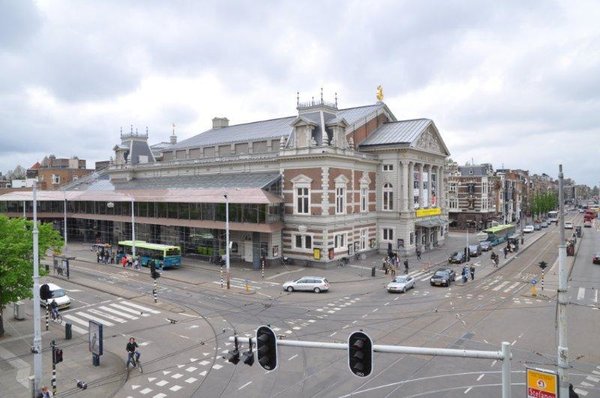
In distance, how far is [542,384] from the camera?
1213cm

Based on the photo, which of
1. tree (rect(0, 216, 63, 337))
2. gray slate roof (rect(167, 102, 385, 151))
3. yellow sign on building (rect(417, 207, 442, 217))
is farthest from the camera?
yellow sign on building (rect(417, 207, 442, 217))

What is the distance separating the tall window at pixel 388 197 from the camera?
5997 centimetres

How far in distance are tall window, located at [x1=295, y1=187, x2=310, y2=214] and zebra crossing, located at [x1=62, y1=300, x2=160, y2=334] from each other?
22507 mm

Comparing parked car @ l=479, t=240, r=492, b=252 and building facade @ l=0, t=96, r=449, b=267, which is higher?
building facade @ l=0, t=96, r=449, b=267

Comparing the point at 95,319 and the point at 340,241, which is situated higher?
the point at 340,241

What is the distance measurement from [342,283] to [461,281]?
1147 centimetres

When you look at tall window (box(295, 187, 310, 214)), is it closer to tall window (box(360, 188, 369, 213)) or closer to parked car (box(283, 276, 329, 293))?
tall window (box(360, 188, 369, 213))

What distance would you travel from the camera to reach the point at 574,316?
30.1m

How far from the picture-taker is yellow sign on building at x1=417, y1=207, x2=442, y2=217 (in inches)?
2445

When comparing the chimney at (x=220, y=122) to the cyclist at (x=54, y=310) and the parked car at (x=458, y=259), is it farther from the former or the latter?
the cyclist at (x=54, y=310)

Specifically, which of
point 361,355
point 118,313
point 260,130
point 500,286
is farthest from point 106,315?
point 260,130

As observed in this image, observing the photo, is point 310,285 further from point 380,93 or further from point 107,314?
point 380,93

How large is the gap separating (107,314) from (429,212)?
153 feet

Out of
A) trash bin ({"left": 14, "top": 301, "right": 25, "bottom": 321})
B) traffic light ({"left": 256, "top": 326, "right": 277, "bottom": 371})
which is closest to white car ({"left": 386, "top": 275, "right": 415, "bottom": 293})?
trash bin ({"left": 14, "top": 301, "right": 25, "bottom": 321})
